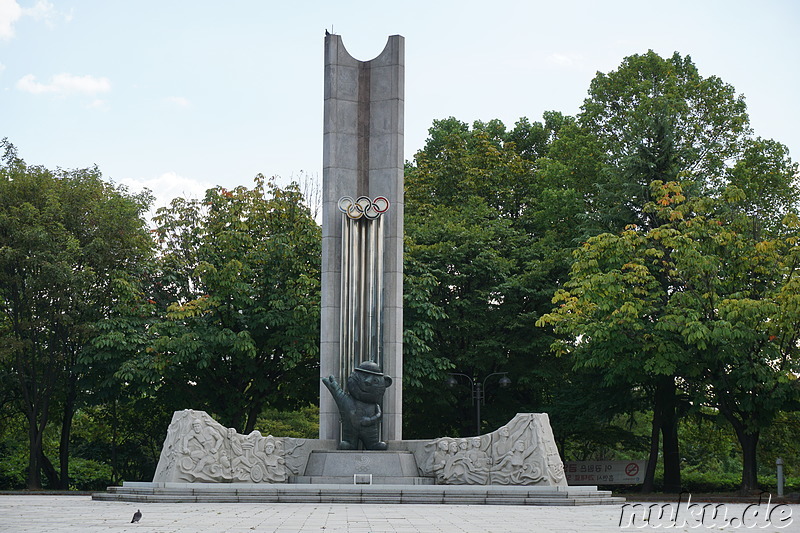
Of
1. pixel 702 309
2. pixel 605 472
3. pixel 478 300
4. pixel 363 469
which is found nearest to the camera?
pixel 363 469

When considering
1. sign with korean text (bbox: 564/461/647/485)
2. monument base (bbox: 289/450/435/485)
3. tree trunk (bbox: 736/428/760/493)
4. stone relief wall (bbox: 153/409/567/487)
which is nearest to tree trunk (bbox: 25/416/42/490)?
stone relief wall (bbox: 153/409/567/487)

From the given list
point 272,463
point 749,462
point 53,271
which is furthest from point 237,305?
point 749,462

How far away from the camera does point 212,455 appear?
64.1 feet

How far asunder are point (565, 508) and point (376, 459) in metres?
5.52

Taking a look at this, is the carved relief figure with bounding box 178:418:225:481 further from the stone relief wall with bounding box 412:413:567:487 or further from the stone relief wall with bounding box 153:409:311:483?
the stone relief wall with bounding box 412:413:567:487

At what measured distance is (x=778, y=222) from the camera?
29.7 meters

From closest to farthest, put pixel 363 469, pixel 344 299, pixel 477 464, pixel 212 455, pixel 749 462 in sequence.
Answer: pixel 212 455 → pixel 477 464 → pixel 363 469 → pixel 344 299 → pixel 749 462

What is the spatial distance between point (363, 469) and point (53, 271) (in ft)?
37.6

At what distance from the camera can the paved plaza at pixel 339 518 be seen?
38.9 ft

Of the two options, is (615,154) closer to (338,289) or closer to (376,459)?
(338,289)

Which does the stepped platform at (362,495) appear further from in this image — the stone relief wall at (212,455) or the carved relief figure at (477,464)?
the carved relief figure at (477,464)

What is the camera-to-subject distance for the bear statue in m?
21.9

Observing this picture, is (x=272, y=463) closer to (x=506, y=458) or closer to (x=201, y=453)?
(x=201, y=453)

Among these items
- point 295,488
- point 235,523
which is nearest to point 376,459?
point 295,488
